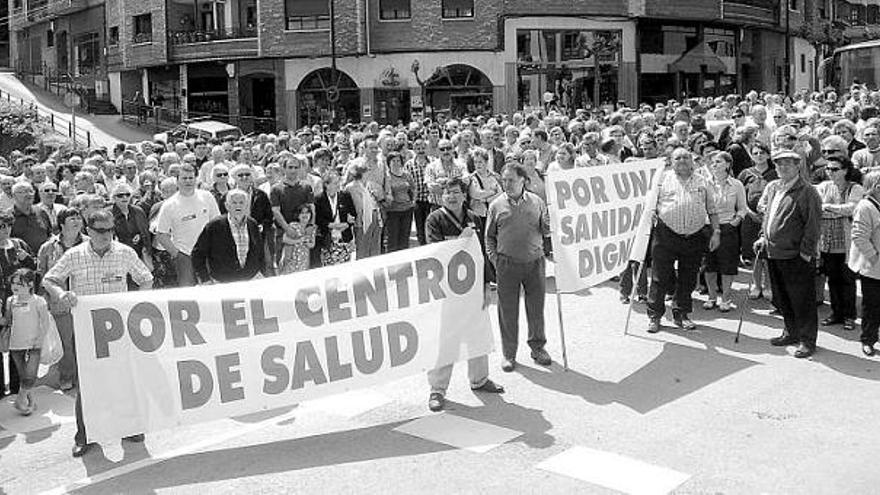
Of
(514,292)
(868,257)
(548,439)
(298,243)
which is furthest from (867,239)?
(298,243)

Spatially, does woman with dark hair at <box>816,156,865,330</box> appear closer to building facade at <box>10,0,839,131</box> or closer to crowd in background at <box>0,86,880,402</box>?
crowd in background at <box>0,86,880,402</box>

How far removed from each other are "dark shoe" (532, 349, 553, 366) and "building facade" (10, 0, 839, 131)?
27161 mm

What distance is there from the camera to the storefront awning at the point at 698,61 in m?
39.7

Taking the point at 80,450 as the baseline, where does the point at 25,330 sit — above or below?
above

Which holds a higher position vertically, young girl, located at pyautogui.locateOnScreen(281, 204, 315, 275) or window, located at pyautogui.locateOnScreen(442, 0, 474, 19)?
window, located at pyautogui.locateOnScreen(442, 0, 474, 19)

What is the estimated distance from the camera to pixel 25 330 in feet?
26.7

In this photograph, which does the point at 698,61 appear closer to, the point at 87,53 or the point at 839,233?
the point at 839,233

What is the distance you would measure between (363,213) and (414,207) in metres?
1.53

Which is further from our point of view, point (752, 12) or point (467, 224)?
point (752, 12)

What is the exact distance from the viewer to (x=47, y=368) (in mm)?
9594

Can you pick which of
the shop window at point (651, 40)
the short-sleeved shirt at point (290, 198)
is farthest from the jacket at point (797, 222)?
the shop window at point (651, 40)

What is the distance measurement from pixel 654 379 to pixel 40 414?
5.22m

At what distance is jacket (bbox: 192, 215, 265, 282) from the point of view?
891cm

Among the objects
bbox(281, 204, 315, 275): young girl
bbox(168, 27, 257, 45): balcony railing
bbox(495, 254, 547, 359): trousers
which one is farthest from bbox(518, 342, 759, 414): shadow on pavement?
bbox(168, 27, 257, 45): balcony railing
